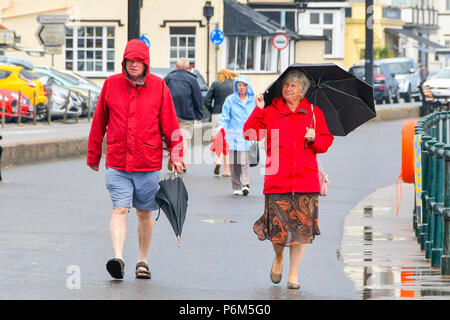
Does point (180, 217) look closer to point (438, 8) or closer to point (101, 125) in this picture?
point (101, 125)

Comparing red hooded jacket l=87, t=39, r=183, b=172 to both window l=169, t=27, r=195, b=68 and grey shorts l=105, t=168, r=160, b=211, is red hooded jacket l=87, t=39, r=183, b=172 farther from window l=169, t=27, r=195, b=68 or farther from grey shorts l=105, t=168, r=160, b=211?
window l=169, t=27, r=195, b=68

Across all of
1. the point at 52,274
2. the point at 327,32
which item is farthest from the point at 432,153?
the point at 327,32

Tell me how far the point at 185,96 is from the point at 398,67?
33.0 metres

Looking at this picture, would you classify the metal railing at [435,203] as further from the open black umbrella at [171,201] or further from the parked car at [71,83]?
the parked car at [71,83]

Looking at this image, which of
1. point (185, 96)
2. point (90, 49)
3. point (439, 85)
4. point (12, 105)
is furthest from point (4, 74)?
point (90, 49)

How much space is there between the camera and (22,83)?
2761cm

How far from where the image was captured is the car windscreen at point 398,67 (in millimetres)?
49656

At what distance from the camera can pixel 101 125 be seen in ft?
29.1

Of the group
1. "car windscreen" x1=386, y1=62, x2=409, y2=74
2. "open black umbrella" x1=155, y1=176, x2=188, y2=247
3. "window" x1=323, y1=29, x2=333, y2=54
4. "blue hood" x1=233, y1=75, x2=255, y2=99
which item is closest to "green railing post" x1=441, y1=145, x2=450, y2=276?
"open black umbrella" x1=155, y1=176, x2=188, y2=247

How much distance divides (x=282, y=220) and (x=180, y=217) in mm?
782

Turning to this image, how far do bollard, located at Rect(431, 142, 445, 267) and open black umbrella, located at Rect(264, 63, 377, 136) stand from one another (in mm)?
615

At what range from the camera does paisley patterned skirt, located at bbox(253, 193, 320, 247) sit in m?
8.53

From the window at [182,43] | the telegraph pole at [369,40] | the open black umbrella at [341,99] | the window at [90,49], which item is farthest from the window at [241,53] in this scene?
the open black umbrella at [341,99]

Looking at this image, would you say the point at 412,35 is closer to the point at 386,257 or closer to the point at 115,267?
the point at 386,257
